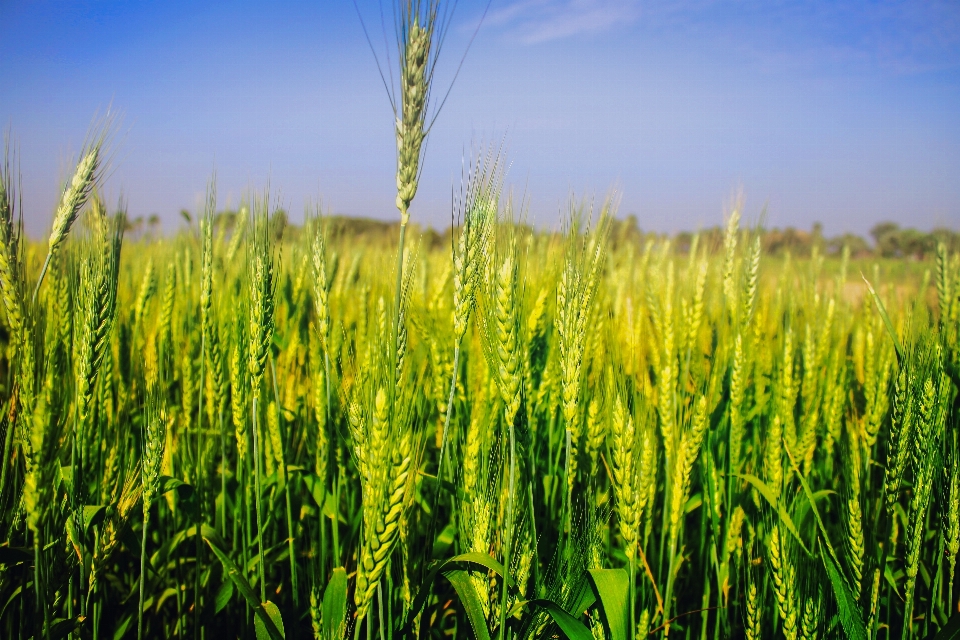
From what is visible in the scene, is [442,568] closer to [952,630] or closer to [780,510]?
[780,510]

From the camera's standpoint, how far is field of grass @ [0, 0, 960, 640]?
4.06 ft

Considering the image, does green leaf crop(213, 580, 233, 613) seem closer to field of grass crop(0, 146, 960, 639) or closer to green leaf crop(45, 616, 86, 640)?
field of grass crop(0, 146, 960, 639)

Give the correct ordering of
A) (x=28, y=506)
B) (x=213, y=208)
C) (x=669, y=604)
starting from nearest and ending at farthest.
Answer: (x=28, y=506), (x=669, y=604), (x=213, y=208)

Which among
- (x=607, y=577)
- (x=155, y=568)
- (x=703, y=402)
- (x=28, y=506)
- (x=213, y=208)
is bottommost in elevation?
(x=155, y=568)

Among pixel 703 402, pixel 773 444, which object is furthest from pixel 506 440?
pixel 773 444

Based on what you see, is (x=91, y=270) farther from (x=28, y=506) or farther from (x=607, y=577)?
(x=607, y=577)

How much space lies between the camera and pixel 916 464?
5.02 feet

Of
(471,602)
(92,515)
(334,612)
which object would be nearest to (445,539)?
(471,602)

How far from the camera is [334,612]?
1.16 m

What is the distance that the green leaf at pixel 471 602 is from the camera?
122cm

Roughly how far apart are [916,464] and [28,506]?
2.11 metres

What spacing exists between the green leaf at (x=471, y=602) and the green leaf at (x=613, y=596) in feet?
0.87

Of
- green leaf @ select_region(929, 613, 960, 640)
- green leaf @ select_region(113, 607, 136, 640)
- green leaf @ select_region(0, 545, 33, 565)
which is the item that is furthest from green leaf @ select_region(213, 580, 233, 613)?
green leaf @ select_region(929, 613, 960, 640)

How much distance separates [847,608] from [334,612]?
122 cm
